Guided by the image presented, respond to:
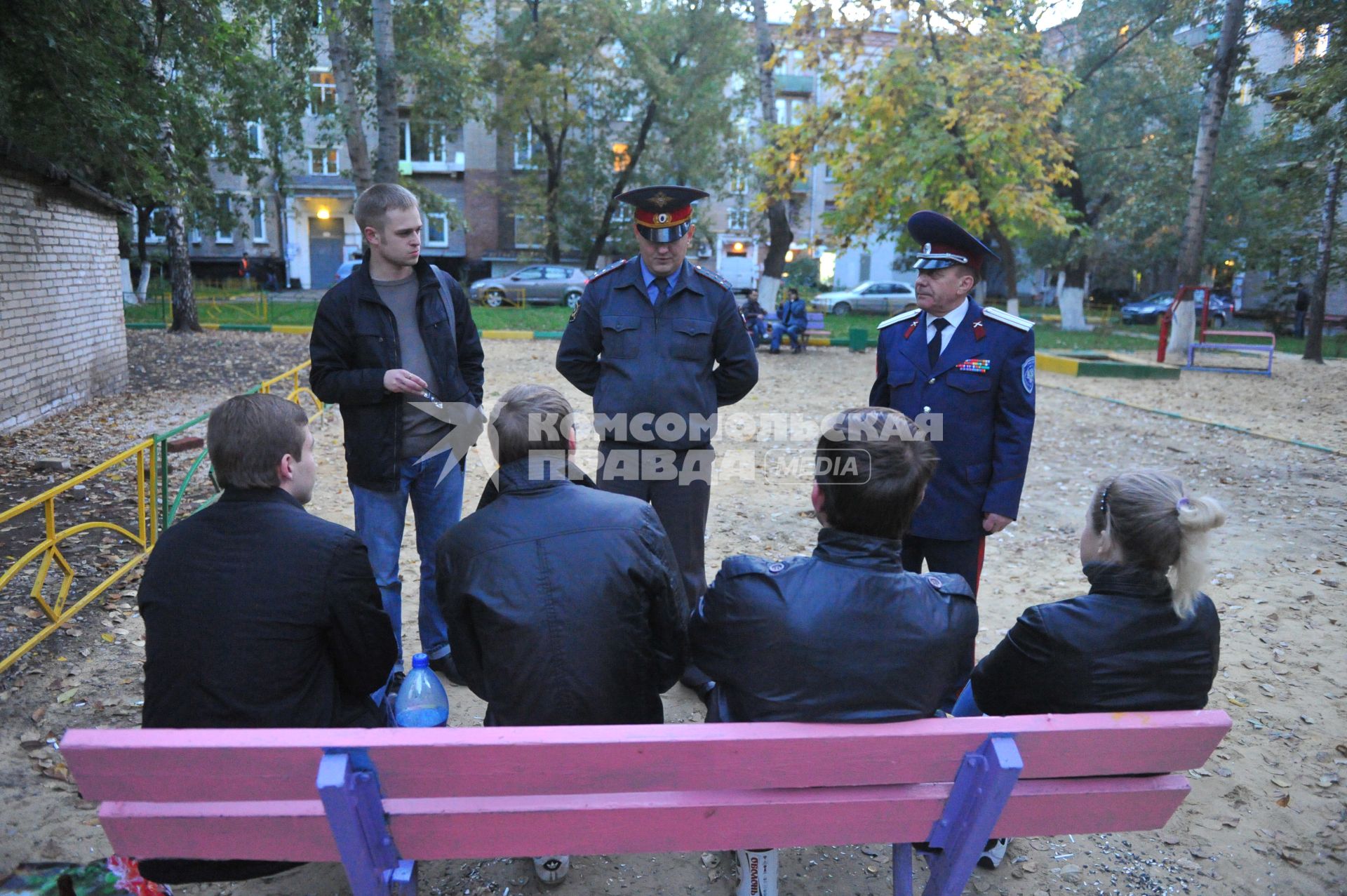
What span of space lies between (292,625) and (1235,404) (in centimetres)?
1290

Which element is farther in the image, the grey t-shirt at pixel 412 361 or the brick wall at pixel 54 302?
the brick wall at pixel 54 302

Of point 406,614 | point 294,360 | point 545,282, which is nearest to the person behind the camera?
point 406,614

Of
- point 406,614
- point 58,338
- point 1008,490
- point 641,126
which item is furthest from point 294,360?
point 641,126

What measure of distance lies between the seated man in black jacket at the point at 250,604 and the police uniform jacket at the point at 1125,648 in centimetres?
171

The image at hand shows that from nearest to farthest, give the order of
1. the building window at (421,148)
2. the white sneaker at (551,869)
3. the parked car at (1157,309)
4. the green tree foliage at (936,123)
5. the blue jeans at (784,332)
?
the white sneaker at (551,869) → the green tree foliage at (936,123) → the blue jeans at (784,332) → the parked car at (1157,309) → the building window at (421,148)

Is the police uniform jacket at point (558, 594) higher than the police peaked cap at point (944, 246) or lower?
lower

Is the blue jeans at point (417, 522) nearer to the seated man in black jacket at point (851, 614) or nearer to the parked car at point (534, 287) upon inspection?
the seated man in black jacket at point (851, 614)

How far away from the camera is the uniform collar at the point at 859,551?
2125 mm

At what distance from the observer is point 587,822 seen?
2.00m

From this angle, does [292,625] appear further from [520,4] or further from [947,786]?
[520,4]

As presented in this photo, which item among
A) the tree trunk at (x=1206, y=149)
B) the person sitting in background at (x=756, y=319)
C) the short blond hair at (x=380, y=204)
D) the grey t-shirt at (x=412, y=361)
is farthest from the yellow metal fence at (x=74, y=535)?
the tree trunk at (x=1206, y=149)

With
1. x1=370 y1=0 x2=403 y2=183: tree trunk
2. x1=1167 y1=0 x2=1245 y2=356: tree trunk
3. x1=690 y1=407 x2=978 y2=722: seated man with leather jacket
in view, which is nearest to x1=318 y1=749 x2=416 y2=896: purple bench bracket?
x1=690 y1=407 x2=978 y2=722: seated man with leather jacket

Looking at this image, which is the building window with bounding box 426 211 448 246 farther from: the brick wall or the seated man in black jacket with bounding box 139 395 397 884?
the seated man in black jacket with bounding box 139 395 397 884

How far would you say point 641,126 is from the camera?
30.9 meters
